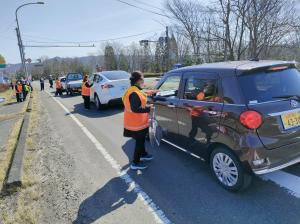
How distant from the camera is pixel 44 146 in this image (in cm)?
724

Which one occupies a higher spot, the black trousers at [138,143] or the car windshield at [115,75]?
the car windshield at [115,75]

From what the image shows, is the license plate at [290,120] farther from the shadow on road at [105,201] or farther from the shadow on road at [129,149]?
the shadow on road at [129,149]

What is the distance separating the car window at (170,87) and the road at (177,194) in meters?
1.20

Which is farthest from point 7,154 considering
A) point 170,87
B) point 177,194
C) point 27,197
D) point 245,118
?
point 245,118

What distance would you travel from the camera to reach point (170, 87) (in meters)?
5.28

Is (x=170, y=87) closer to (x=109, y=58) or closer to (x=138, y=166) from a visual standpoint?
(x=138, y=166)

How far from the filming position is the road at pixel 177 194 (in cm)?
342

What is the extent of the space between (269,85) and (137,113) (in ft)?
7.01

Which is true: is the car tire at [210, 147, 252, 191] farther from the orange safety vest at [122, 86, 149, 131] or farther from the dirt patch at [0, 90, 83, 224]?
the dirt patch at [0, 90, 83, 224]

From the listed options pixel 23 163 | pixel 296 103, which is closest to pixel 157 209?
pixel 296 103

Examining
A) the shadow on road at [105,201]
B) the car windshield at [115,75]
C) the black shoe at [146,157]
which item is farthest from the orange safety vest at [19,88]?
the shadow on road at [105,201]

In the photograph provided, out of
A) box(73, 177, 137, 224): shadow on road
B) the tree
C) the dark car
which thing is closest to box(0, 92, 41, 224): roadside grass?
box(73, 177, 137, 224): shadow on road

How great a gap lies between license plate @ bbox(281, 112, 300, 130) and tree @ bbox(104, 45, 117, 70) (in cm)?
7771

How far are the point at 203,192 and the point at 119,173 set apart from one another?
5.35ft
